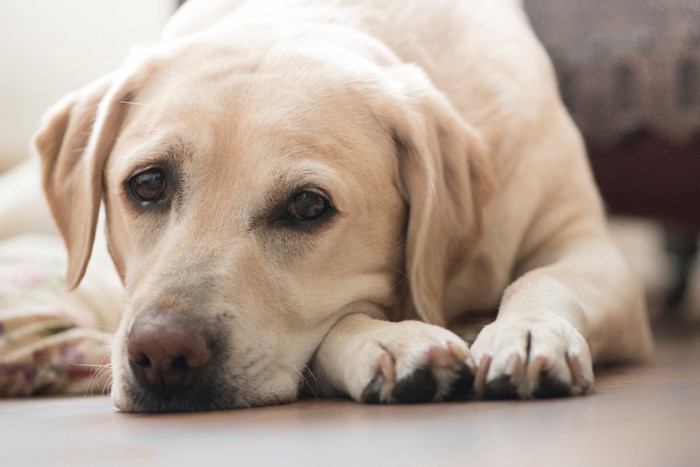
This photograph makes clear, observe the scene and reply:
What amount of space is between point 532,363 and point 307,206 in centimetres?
59

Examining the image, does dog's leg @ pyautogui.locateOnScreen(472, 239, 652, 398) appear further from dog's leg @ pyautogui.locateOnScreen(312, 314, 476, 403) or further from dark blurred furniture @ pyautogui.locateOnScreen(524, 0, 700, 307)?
dark blurred furniture @ pyautogui.locateOnScreen(524, 0, 700, 307)

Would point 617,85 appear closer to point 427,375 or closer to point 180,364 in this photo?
point 427,375

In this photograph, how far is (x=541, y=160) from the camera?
258 cm

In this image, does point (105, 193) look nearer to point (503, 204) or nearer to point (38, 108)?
point (503, 204)

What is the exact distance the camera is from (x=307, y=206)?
78.5 inches

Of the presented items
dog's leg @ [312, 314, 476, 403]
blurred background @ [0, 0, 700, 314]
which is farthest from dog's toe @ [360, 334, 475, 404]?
blurred background @ [0, 0, 700, 314]

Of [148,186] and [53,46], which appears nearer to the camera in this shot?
[148,186]

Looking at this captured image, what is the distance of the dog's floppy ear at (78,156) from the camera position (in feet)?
7.50

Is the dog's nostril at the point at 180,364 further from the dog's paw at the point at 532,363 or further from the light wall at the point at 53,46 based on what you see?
the light wall at the point at 53,46

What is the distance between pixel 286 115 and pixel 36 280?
1.02 meters

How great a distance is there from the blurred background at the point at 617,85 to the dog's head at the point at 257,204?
2.85ft

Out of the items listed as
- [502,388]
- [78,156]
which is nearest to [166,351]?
[502,388]

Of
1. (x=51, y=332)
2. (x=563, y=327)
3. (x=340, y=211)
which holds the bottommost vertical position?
(x=51, y=332)

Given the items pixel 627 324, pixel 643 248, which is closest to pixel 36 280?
pixel 627 324
